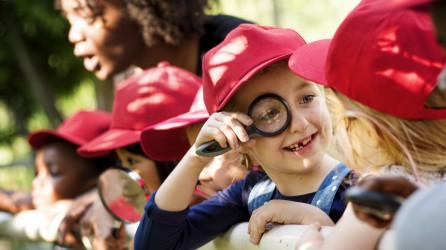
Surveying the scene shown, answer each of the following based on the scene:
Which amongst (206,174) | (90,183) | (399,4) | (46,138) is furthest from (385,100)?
(46,138)

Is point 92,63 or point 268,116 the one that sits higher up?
point 268,116

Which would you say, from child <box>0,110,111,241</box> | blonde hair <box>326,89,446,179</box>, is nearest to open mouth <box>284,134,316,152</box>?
blonde hair <box>326,89,446,179</box>

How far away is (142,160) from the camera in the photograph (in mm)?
3311

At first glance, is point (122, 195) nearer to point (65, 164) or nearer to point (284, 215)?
point (284, 215)

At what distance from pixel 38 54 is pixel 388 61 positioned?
23.8 feet

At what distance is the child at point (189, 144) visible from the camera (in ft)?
8.92

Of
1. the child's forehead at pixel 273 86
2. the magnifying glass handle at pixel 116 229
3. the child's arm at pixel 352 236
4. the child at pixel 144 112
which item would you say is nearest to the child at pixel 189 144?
the child at pixel 144 112

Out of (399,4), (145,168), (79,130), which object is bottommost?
(79,130)

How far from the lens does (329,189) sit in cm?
218

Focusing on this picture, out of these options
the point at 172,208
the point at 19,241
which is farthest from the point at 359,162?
the point at 19,241

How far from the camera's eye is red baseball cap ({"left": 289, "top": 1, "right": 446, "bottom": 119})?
158 centimetres

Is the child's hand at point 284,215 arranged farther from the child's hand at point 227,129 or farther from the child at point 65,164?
the child at point 65,164

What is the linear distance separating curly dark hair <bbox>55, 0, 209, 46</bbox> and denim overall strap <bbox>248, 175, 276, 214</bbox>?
169 cm

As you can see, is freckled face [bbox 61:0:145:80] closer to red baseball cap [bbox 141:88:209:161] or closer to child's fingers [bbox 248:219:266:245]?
red baseball cap [bbox 141:88:209:161]
